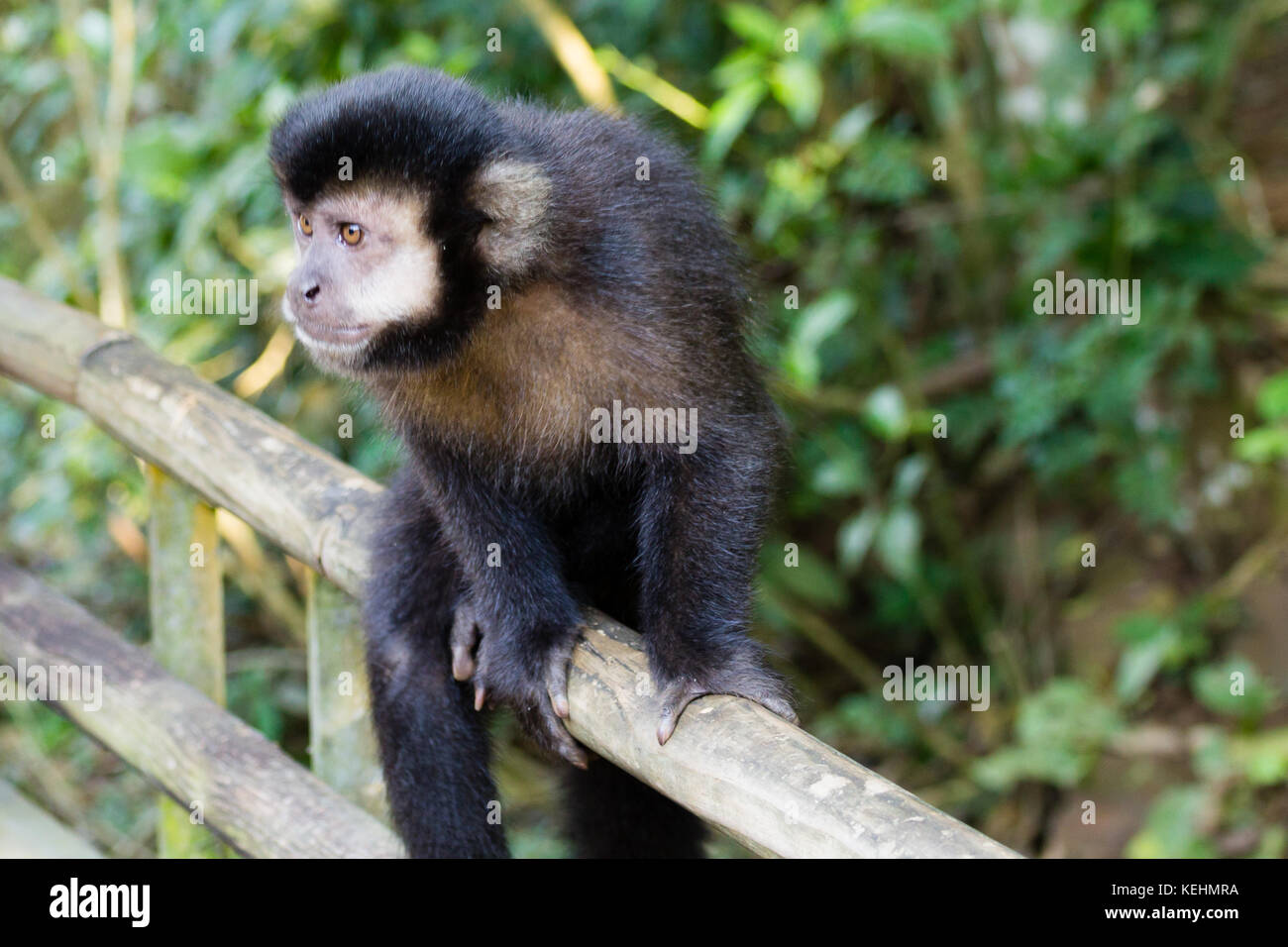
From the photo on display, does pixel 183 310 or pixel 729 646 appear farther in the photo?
pixel 183 310

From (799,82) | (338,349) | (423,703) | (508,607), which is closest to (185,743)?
(423,703)

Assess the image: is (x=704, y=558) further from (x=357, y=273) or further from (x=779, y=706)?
(x=357, y=273)

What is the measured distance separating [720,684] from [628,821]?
33.9 inches

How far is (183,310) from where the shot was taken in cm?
494

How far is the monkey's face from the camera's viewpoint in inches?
104

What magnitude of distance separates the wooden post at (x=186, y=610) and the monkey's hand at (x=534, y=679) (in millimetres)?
812

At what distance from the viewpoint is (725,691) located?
2.31 metres

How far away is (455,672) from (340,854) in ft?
1.40

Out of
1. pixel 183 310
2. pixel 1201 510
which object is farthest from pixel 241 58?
pixel 1201 510

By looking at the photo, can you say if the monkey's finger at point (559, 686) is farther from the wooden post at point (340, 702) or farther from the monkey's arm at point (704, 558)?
the wooden post at point (340, 702)

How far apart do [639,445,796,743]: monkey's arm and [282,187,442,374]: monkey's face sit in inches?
23.8

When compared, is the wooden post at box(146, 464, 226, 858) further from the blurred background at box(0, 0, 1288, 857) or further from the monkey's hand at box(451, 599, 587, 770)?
the blurred background at box(0, 0, 1288, 857)

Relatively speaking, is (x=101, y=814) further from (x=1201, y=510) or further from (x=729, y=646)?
(x=1201, y=510)

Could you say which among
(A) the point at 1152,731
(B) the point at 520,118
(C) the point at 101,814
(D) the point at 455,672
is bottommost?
(C) the point at 101,814
